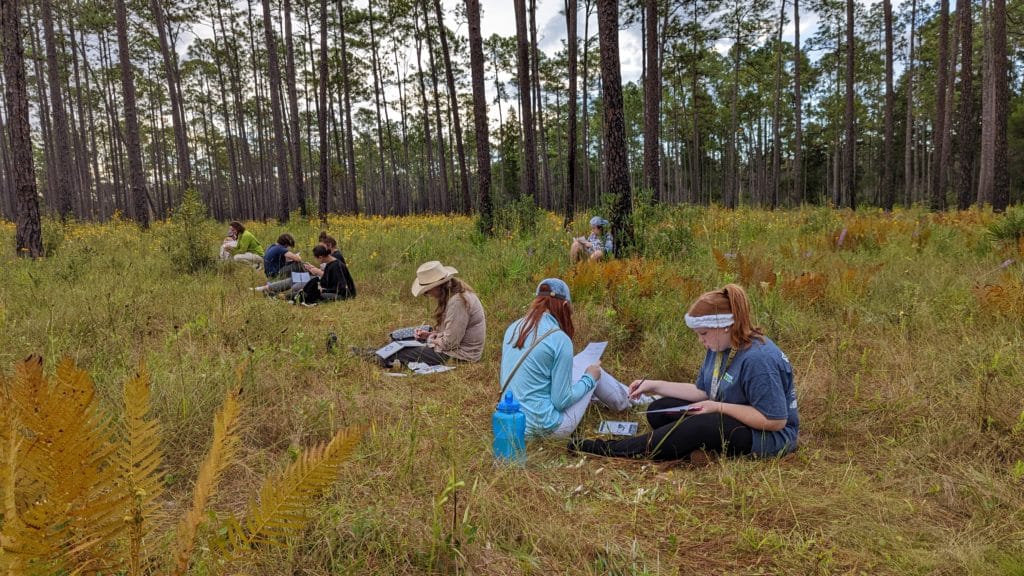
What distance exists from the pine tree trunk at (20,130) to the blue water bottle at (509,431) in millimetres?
10337

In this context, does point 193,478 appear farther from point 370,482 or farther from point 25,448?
point 25,448

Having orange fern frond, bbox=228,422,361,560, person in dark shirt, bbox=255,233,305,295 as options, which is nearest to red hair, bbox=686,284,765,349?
orange fern frond, bbox=228,422,361,560

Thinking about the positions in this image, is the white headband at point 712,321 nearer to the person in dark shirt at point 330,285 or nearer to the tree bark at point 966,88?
the person in dark shirt at point 330,285

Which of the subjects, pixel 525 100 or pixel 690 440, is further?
pixel 525 100

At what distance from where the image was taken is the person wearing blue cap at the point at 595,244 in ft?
26.9

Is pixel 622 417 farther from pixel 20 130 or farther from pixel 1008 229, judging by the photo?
pixel 20 130

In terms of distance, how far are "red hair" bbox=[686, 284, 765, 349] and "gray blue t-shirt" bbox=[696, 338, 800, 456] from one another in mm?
58

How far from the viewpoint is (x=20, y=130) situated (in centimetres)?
875

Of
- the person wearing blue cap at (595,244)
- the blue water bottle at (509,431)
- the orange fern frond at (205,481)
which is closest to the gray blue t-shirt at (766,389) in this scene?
the blue water bottle at (509,431)

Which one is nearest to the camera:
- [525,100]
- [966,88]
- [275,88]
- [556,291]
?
[556,291]

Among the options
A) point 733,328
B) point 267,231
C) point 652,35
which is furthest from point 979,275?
point 267,231

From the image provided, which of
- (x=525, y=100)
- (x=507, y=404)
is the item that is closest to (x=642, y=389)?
(x=507, y=404)

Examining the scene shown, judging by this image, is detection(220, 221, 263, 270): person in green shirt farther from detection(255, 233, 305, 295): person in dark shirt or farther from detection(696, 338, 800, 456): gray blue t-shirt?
detection(696, 338, 800, 456): gray blue t-shirt

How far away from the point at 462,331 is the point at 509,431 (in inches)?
86.8
